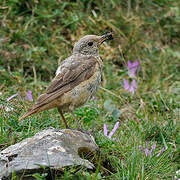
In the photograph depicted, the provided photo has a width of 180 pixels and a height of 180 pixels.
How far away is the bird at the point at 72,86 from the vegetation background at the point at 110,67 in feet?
1.65

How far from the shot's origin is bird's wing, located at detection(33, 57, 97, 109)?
4.74 metres

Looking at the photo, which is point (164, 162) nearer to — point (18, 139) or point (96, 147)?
point (96, 147)

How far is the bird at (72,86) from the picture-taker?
4738mm

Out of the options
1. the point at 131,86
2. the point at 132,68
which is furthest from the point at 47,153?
the point at 132,68

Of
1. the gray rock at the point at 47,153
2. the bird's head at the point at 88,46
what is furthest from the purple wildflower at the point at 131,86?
the gray rock at the point at 47,153

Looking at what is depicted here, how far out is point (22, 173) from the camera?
3775 mm

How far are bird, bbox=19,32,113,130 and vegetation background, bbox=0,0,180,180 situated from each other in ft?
1.65

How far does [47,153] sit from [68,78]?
51.3 inches

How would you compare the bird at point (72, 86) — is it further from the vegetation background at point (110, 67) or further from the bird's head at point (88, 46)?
the vegetation background at point (110, 67)

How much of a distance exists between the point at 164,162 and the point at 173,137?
985mm

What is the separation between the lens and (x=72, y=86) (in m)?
4.96

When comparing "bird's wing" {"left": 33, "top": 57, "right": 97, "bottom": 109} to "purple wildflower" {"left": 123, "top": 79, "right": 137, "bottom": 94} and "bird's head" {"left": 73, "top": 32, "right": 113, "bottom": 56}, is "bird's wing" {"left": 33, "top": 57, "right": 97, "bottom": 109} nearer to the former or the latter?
"bird's head" {"left": 73, "top": 32, "right": 113, "bottom": 56}

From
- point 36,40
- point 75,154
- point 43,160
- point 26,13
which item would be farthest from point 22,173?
point 26,13

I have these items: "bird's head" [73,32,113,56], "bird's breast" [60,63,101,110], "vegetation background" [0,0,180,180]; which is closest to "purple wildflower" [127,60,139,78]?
"vegetation background" [0,0,180,180]
